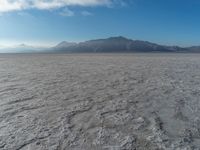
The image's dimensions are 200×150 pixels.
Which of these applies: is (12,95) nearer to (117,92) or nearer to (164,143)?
(117,92)

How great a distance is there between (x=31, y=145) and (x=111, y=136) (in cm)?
108

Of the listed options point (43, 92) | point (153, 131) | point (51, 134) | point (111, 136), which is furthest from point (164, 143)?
point (43, 92)

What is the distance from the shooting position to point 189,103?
5.04 meters

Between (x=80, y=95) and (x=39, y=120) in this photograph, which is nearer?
(x=39, y=120)

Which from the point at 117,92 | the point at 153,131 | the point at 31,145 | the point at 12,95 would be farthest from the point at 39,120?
the point at 117,92

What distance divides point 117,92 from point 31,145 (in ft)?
11.9

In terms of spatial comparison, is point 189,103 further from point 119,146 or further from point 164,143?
point 119,146

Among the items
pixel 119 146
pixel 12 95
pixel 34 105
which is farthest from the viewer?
pixel 12 95

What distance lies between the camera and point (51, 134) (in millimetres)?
3256

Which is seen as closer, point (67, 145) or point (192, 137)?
point (67, 145)

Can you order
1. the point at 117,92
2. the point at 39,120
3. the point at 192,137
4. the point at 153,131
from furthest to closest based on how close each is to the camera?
the point at 117,92 < the point at 39,120 < the point at 153,131 < the point at 192,137

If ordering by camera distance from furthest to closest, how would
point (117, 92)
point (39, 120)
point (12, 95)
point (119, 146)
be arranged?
point (117, 92)
point (12, 95)
point (39, 120)
point (119, 146)

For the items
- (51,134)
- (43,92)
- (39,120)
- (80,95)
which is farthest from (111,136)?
(43,92)

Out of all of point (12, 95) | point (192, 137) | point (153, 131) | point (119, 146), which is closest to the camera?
point (119, 146)
